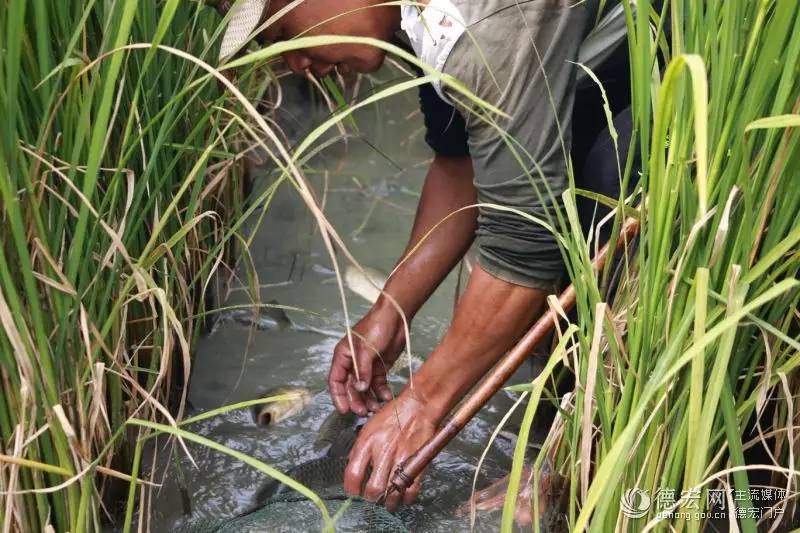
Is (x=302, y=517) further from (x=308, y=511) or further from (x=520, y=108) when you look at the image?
(x=520, y=108)

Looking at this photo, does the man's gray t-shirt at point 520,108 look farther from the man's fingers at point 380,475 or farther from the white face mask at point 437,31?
the man's fingers at point 380,475

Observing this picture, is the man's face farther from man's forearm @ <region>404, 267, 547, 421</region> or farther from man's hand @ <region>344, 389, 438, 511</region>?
man's hand @ <region>344, 389, 438, 511</region>

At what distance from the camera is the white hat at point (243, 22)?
5.36 feet

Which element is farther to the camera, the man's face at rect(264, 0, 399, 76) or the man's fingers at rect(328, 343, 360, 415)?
the man's fingers at rect(328, 343, 360, 415)

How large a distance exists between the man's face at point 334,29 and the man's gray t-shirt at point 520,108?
0.68 feet

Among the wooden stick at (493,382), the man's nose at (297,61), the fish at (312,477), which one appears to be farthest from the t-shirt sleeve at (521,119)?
the fish at (312,477)

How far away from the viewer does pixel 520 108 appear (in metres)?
1.66

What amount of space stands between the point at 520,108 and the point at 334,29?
1.26 ft

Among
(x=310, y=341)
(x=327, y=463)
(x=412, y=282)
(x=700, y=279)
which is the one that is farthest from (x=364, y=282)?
(x=700, y=279)

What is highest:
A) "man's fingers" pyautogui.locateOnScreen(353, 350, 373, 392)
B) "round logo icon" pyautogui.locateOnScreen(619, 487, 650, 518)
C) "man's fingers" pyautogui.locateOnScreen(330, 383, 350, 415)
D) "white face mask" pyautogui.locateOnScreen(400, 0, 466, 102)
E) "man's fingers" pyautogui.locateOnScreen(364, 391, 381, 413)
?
"white face mask" pyautogui.locateOnScreen(400, 0, 466, 102)

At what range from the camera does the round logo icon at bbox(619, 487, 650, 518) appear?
136cm

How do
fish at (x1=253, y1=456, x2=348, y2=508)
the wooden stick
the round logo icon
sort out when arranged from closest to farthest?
the round logo icon
the wooden stick
fish at (x1=253, y1=456, x2=348, y2=508)

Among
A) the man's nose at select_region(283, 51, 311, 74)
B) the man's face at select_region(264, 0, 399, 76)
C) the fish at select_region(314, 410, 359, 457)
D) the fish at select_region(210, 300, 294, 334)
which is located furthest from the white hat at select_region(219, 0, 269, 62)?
the fish at select_region(210, 300, 294, 334)

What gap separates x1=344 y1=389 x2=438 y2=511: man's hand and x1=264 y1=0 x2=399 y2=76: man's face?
69 centimetres
